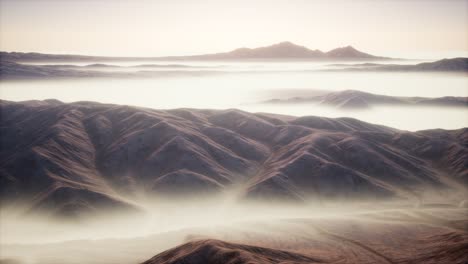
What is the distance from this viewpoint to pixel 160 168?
192250 millimetres

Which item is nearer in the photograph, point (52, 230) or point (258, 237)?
point (258, 237)

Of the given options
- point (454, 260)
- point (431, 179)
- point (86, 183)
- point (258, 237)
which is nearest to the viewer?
point (454, 260)

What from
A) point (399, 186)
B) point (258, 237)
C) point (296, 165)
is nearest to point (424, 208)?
point (399, 186)

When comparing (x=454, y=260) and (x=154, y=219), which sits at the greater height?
(x=454, y=260)

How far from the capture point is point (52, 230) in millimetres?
144375

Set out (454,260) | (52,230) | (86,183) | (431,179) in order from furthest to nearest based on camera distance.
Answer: (431,179)
(86,183)
(52,230)
(454,260)

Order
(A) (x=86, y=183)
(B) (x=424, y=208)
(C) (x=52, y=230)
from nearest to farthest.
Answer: (C) (x=52, y=230) < (B) (x=424, y=208) < (A) (x=86, y=183)

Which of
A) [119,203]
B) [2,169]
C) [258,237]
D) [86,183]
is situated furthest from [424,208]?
[2,169]

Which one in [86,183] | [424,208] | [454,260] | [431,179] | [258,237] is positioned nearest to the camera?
[454,260]

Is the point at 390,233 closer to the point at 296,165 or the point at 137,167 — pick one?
the point at 296,165

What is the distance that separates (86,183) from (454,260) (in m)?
124

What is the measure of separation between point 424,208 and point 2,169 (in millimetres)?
152235

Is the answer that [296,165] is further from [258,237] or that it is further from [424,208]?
[258,237]

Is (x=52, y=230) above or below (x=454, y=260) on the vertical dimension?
below
